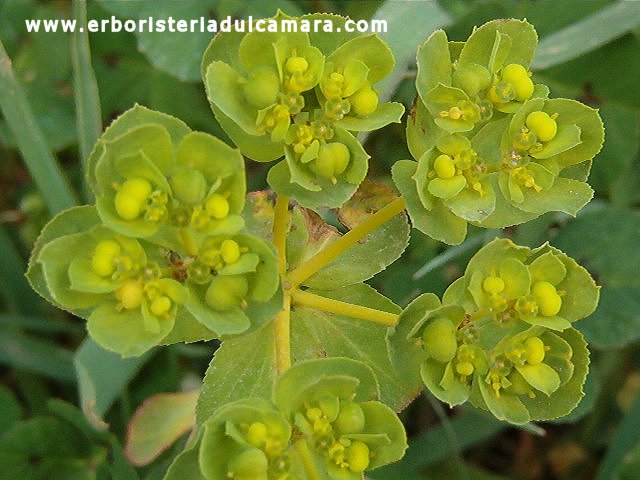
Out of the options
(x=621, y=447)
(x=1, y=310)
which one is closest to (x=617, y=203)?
(x=621, y=447)

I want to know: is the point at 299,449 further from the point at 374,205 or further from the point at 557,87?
the point at 557,87

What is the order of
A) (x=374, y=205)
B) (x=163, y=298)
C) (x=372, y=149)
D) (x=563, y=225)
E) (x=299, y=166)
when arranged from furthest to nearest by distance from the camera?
(x=372, y=149)
(x=563, y=225)
(x=374, y=205)
(x=299, y=166)
(x=163, y=298)

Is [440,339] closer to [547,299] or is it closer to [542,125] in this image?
[547,299]

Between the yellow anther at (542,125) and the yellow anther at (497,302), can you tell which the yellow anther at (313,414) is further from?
the yellow anther at (542,125)

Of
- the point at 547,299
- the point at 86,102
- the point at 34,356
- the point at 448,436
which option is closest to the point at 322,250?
the point at 547,299

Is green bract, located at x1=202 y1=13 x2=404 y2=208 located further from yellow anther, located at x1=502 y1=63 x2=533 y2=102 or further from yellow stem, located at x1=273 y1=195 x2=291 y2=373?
yellow anther, located at x1=502 y1=63 x2=533 y2=102

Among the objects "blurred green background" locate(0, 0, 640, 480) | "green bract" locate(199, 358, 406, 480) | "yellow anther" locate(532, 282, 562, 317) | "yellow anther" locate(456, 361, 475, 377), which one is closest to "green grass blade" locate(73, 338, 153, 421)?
"blurred green background" locate(0, 0, 640, 480)
